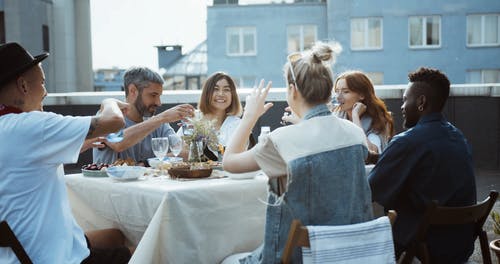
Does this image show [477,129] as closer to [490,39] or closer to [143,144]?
[143,144]

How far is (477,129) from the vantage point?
7027 millimetres

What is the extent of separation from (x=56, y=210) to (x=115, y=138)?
3.97ft

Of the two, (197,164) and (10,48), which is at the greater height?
(10,48)

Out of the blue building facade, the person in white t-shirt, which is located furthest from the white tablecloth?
the blue building facade

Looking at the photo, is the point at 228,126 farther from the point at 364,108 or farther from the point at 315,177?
the point at 315,177

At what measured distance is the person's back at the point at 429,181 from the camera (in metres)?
2.54

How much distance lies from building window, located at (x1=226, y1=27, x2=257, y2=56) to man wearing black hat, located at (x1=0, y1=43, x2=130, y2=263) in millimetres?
29428

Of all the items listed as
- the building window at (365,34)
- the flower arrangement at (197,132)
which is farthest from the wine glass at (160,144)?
the building window at (365,34)

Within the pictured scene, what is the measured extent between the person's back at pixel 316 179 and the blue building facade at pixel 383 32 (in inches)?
1103

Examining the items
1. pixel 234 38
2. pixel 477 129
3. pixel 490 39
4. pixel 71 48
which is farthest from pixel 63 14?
pixel 490 39

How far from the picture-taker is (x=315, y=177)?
202 cm

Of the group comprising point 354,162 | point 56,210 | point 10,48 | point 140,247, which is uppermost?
point 10,48

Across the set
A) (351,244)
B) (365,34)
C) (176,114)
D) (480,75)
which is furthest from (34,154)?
(480,75)

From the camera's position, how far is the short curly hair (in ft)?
9.17
